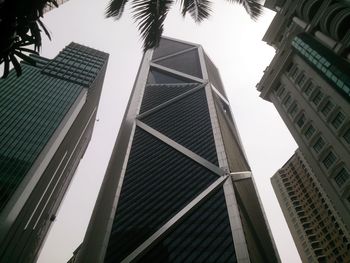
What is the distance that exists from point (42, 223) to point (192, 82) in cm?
5526

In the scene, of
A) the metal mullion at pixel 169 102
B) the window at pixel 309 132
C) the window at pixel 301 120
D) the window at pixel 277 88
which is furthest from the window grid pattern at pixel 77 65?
the window at pixel 309 132

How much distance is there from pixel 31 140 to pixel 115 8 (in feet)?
210

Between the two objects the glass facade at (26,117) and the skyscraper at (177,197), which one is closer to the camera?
the skyscraper at (177,197)

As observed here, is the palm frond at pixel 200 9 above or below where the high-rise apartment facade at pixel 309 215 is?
above

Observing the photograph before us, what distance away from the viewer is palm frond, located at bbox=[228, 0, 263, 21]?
7.41 m

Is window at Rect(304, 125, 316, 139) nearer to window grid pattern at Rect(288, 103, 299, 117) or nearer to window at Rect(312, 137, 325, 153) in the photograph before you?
window at Rect(312, 137, 325, 153)

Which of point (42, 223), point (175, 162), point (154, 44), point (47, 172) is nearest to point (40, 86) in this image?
point (47, 172)

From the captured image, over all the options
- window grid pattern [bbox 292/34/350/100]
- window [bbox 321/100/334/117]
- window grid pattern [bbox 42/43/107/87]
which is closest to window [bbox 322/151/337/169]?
window [bbox 321/100/334/117]

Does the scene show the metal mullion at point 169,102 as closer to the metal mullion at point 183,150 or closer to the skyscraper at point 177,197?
the skyscraper at point 177,197

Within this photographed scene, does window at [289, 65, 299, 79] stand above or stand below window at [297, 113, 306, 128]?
above

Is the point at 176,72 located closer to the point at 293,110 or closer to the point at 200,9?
the point at 293,110

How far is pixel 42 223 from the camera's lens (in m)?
80.2

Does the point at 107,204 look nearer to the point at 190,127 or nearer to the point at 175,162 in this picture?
the point at 175,162

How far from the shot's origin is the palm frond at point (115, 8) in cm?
729
